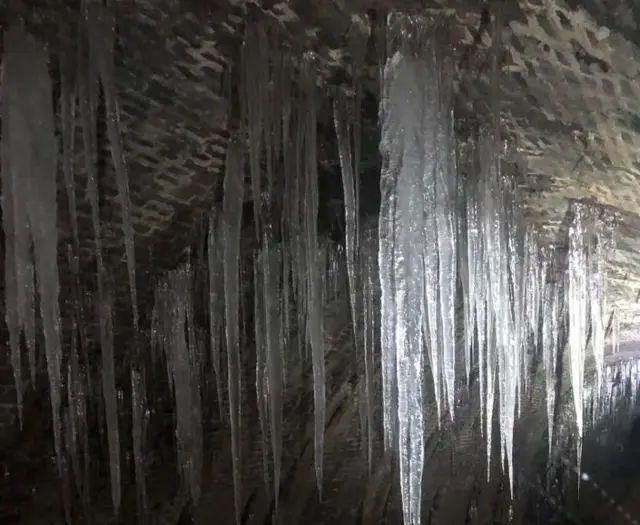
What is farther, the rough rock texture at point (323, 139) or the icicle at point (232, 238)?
the icicle at point (232, 238)

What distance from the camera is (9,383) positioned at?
2.89 metres

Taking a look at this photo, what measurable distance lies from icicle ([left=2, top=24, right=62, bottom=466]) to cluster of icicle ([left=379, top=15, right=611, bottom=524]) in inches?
34.7

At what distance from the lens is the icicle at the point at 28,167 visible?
1.70 meters

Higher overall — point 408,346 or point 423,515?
point 408,346

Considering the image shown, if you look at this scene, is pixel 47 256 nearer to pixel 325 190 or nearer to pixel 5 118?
pixel 5 118

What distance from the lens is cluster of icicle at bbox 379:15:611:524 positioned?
1773mm

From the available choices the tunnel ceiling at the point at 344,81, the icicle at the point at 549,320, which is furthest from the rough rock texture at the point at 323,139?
the icicle at the point at 549,320

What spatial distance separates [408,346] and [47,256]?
3.57 ft

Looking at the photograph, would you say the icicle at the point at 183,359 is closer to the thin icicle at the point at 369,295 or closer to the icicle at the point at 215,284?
the icicle at the point at 215,284

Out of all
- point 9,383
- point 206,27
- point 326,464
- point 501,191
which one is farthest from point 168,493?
point 206,27

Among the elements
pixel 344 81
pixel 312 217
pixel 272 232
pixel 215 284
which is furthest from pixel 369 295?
pixel 344 81

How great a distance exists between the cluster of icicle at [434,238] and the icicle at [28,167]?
0.88 m

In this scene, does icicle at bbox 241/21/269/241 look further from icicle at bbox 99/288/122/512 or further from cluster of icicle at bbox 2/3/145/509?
icicle at bbox 99/288/122/512

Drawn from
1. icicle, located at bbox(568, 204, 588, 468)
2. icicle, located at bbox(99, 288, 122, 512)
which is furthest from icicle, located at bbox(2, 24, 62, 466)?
icicle, located at bbox(568, 204, 588, 468)
